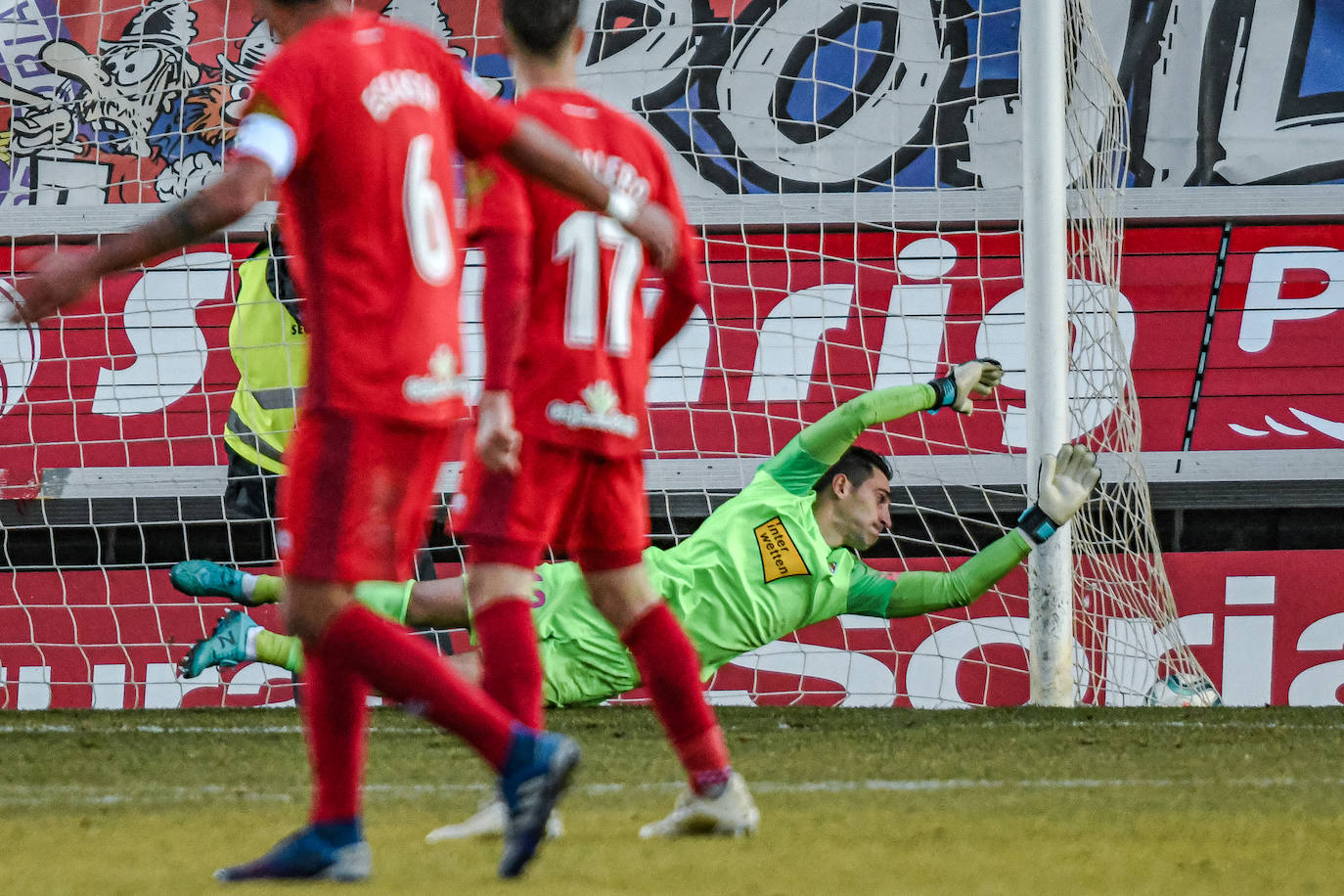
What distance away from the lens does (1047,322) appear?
4297mm

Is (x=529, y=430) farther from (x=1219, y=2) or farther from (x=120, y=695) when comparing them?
(x=1219, y=2)

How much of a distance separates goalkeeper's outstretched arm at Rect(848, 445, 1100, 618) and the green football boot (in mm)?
1773

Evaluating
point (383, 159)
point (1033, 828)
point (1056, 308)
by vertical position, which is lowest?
point (1033, 828)

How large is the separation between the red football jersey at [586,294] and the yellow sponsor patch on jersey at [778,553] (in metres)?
1.71

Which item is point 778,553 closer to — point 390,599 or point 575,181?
point 390,599

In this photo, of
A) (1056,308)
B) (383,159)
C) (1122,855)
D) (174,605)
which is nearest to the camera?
(383,159)

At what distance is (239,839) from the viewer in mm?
2271

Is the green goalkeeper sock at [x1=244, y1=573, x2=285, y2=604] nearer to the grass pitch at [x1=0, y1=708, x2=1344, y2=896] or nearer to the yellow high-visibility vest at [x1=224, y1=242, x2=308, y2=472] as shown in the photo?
the grass pitch at [x1=0, y1=708, x2=1344, y2=896]

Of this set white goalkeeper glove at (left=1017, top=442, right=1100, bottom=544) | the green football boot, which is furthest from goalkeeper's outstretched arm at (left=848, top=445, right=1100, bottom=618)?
the green football boot

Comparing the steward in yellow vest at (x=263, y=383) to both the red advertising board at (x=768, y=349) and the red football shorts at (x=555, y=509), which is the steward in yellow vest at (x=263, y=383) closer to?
the red advertising board at (x=768, y=349)

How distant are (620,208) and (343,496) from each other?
542mm

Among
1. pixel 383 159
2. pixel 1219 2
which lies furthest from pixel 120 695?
pixel 1219 2

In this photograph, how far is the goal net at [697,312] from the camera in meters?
5.67

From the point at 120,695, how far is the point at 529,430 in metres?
4.14
